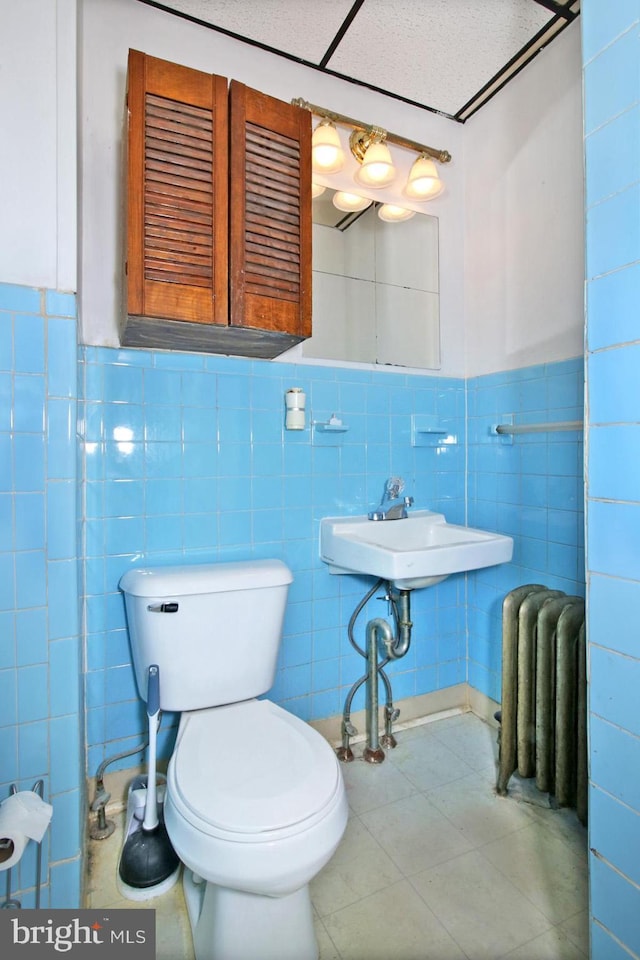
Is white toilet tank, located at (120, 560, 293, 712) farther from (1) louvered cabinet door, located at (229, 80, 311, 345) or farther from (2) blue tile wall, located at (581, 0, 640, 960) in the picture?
(2) blue tile wall, located at (581, 0, 640, 960)

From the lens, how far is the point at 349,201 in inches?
69.8

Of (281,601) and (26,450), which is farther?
(281,601)

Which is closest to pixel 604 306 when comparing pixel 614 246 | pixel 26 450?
pixel 614 246

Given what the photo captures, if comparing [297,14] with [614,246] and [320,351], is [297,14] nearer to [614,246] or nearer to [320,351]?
[320,351]

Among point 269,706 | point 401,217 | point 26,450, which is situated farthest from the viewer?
point 401,217

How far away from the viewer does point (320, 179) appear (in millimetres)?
1715

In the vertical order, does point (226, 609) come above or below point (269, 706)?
above

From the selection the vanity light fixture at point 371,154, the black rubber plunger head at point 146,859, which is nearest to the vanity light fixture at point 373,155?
the vanity light fixture at point 371,154

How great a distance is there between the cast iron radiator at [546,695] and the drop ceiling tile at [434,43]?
1802 mm

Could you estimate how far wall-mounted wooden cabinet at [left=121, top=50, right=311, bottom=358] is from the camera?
3.85ft

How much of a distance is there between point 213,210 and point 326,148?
0.66 metres

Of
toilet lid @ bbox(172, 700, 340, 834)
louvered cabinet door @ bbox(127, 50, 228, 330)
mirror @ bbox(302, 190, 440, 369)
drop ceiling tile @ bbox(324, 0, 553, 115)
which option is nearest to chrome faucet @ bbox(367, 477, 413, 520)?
mirror @ bbox(302, 190, 440, 369)

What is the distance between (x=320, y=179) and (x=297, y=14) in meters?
0.43

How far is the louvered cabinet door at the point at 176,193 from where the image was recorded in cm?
117
